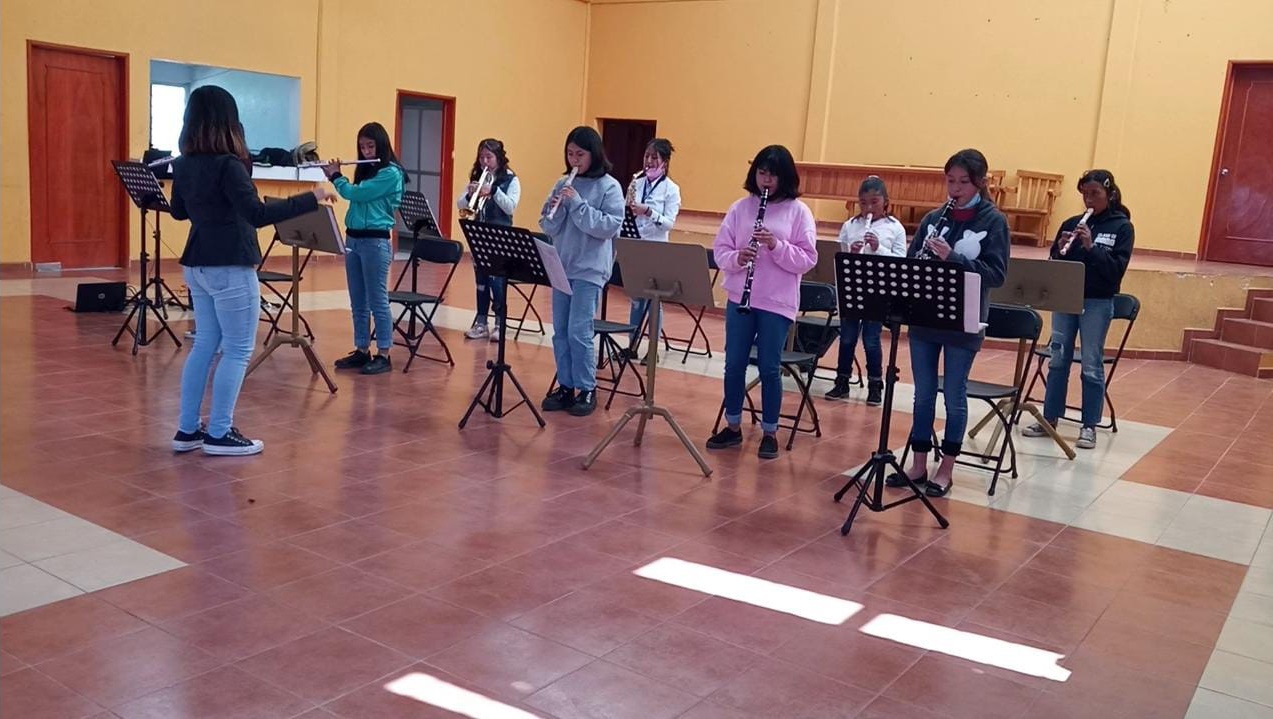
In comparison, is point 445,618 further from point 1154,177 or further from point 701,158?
point 701,158

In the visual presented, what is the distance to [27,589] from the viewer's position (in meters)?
3.27

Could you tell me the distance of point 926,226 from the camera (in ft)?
15.5

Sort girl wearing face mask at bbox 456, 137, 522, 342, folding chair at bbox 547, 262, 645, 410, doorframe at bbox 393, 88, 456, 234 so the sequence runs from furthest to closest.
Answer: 1. doorframe at bbox 393, 88, 456, 234
2. girl wearing face mask at bbox 456, 137, 522, 342
3. folding chair at bbox 547, 262, 645, 410

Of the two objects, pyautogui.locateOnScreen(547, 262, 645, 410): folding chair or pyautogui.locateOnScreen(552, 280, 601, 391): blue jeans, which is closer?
pyautogui.locateOnScreen(552, 280, 601, 391): blue jeans

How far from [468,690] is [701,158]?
13.7 metres

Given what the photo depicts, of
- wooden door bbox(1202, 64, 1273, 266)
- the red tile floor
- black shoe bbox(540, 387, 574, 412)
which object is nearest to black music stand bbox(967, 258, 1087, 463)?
the red tile floor

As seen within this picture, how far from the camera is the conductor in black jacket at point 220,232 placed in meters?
4.41

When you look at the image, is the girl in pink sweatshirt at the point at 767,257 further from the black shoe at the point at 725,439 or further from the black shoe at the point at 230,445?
the black shoe at the point at 230,445

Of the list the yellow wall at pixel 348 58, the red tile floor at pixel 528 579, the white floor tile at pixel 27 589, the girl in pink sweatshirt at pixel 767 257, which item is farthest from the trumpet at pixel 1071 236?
the yellow wall at pixel 348 58

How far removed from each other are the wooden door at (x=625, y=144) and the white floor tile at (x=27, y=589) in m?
14.1

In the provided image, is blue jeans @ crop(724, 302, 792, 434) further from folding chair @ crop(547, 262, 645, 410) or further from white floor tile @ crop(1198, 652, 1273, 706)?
white floor tile @ crop(1198, 652, 1273, 706)

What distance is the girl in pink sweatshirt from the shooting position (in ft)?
16.3

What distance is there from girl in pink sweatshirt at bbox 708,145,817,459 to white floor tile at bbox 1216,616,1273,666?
223cm

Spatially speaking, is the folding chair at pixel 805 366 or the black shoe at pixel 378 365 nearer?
the folding chair at pixel 805 366
